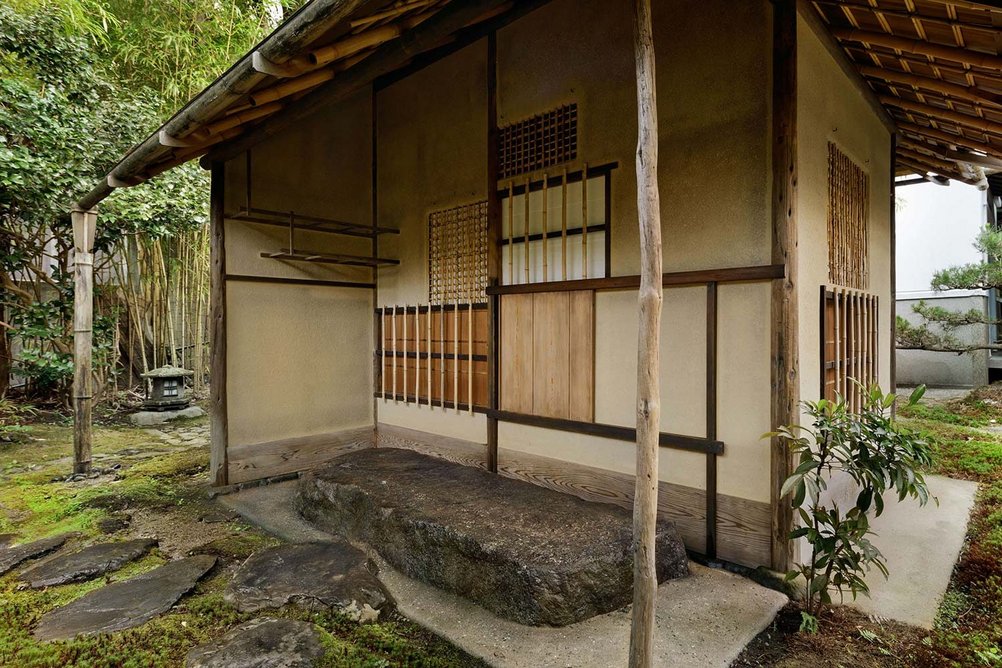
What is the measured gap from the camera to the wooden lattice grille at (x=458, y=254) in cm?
435

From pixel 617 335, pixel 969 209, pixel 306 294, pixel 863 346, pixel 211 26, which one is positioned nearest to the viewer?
pixel 617 335

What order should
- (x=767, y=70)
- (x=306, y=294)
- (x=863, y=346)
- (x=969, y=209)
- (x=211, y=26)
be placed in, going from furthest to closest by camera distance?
(x=969, y=209)
(x=211, y=26)
(x=306, y=294)
(x=863, y=346)
(x=767, y=70)

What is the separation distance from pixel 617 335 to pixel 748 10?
1983 mm

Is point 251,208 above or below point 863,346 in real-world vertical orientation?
above

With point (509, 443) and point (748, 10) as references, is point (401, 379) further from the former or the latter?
point (748, 10)

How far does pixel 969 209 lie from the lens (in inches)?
406

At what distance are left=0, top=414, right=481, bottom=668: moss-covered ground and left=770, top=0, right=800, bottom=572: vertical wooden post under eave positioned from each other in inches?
68.6

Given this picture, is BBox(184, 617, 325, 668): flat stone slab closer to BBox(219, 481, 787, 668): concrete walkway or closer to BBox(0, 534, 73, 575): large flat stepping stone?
BBox(219, 481, 787, 668): concrete walkway

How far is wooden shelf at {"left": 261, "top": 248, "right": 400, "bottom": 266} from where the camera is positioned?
456 cm

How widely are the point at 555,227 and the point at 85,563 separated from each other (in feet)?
12.0

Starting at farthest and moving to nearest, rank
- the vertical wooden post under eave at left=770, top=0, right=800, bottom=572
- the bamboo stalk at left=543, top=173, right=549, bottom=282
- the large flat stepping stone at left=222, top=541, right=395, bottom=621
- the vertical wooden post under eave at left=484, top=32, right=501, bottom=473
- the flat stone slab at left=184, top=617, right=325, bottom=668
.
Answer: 1. the vertical wooden post under eave at left=484, top=32, right=501, bottom=473
2. the bamboo stalk at left=543, top=173, right=549, bottom=282
3. the vertical wooden post under eave at left=770, top=0, right=800, bottom=572
4. the large flat stepping stone at left=222, top=541, right=395, bottom=621
5. the flat stone slab at left=184, top=617, right=325, bottom=668

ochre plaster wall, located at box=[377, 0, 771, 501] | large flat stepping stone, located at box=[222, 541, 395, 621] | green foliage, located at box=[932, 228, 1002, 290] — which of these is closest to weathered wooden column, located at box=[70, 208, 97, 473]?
large flat stepping stone, located at box=[222, 541, 395, 621]

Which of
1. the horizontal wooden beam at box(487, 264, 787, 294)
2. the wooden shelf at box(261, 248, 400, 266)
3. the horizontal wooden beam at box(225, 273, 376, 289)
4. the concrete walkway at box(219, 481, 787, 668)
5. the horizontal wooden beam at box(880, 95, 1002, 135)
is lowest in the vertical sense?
the concrete walkway at box(219, 481, 787, 668)

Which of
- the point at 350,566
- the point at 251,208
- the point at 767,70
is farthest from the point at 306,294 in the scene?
the point at 767,70
